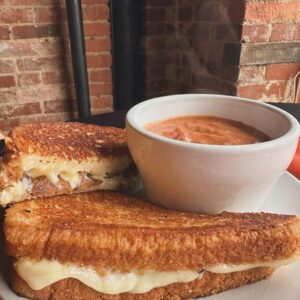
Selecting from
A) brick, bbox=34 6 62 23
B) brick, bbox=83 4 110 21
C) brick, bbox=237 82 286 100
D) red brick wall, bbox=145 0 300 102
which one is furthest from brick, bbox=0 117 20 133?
brick, bbox=237 82 286 100

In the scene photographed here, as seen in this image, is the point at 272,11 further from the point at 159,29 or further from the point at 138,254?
the point at 138,254

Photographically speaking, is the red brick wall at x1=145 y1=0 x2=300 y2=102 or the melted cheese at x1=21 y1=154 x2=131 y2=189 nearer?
the melted cheese at x1=21 y1=154 x2=131 y2=189

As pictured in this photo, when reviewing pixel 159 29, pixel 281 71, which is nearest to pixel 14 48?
pixel 159 29

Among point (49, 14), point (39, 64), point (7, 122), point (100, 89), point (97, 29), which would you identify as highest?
point (49, 14)

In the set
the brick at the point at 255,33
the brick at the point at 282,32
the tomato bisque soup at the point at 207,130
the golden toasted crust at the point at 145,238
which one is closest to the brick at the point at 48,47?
the brick at the point at 255,33

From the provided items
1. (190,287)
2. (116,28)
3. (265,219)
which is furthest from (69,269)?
(116,28)

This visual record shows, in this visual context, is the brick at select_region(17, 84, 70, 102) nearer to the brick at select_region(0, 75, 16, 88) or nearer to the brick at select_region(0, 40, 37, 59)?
the brick at select_region(0, 75, 16, 88)

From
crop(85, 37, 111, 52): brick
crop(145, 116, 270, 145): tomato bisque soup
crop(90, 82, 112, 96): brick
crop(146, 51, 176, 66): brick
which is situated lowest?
crop(90, 82, 112, 96): brick
